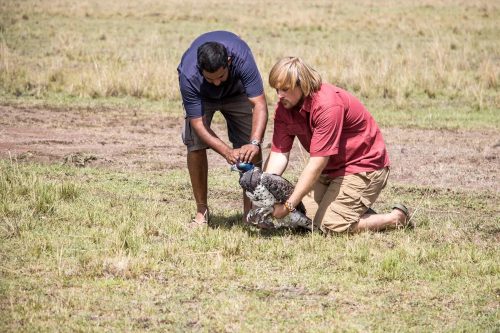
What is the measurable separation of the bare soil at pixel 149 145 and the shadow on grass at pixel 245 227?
2.31 meters

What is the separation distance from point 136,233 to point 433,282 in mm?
2279

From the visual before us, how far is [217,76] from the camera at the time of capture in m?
6.18

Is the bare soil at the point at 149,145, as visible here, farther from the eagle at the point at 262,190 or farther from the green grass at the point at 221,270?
the eagle at the point at 262,190

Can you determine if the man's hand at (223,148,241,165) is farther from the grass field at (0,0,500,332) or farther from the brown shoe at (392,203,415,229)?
the brown shoe at (392,203,415,229)

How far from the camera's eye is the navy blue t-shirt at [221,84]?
A: 21.0ft

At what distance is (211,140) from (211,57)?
0.73 meters

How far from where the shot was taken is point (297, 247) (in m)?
6.35

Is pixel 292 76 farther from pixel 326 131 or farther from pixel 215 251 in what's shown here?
pixel 215 251

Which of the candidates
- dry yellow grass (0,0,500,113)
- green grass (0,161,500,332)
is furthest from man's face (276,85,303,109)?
dry yellow grass (0,0,500,113)

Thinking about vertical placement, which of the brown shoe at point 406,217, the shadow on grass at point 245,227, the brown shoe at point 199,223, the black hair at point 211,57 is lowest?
the shadow on grass at point 245,227

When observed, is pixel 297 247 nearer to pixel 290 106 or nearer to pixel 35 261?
pixel 290 106

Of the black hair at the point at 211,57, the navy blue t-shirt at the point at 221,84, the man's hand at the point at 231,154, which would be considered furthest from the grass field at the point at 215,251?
the black hair at the point at 211,57

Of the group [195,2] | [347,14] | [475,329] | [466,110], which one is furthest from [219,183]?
[195,2]

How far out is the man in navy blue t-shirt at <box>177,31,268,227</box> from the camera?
615 centimetres
